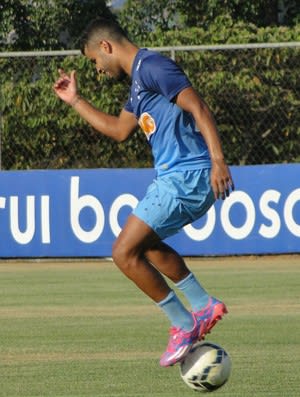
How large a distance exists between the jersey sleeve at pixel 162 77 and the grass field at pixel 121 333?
70.6 inches

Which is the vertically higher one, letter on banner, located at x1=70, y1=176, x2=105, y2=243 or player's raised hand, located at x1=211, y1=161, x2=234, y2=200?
player's raised hand, located at x1=211, y1=161, x2=234, y2=200

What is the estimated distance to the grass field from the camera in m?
8.58

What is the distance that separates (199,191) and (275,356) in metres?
1.85

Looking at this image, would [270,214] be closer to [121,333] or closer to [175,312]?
[121,333]

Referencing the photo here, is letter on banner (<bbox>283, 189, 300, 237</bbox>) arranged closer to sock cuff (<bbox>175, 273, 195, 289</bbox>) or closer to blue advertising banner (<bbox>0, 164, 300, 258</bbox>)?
blue advertising banner (<bbox>0, 164, 300, 258</bbox>)

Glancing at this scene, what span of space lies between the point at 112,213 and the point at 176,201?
1034 cm

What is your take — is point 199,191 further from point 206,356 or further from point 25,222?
point 25,222

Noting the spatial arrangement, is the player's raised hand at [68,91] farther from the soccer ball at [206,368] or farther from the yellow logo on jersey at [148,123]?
the soccer ball at [206,368]

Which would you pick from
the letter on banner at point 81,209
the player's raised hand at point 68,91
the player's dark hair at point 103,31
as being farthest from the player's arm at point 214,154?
the letter on banner at point 81,209

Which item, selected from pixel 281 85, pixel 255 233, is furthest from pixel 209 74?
pixel 255 233

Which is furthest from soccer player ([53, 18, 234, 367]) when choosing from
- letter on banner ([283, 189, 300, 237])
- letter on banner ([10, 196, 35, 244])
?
letter on banner ([10, 196, 35, 244])

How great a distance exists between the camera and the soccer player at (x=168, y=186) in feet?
27.0

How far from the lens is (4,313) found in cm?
1290

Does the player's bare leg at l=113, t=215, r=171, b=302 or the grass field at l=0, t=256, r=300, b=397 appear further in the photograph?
the grass field at l=0, t=256, r=300, b=397
